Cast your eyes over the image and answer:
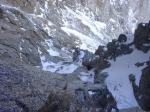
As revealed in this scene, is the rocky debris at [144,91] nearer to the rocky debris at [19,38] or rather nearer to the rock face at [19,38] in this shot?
the rock face at [19,38]

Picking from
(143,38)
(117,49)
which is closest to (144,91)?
(143,38)

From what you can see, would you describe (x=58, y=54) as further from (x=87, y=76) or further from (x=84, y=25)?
(x=84, y=25)

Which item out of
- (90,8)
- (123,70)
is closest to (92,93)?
(123,70)

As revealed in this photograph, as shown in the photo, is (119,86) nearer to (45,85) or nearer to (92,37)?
(45,85)

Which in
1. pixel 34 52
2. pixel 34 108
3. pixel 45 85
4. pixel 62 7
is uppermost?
pixel 62 7

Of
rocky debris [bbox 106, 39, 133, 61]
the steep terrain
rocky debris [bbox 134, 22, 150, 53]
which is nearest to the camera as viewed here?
the steep terrain

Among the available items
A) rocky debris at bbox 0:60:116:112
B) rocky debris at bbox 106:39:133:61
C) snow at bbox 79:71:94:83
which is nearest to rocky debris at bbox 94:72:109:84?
snow at bbox 79:71:94:83

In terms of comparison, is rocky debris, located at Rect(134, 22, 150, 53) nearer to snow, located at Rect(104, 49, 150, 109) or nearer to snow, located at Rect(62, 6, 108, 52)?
snow, located at Rect(104, 49, 150, 109)
